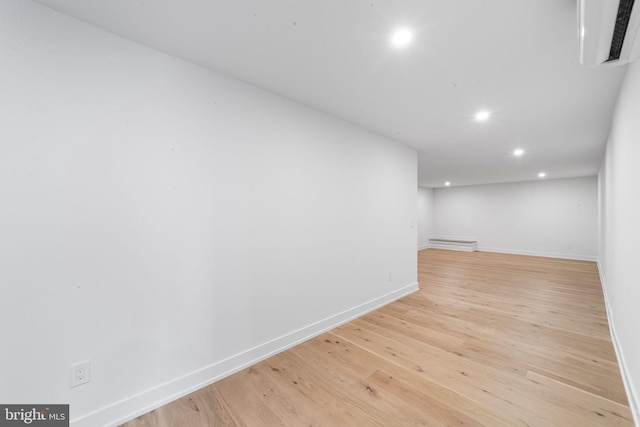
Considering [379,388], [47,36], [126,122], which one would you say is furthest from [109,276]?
[379,388]

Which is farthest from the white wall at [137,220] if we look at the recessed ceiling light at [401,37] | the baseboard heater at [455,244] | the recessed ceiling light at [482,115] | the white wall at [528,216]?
the white wall at [528,216]

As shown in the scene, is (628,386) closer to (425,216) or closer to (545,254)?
(545,254)

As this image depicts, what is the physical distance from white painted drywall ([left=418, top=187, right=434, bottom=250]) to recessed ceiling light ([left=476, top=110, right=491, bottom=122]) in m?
6.20

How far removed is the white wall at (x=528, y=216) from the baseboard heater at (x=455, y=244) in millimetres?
440

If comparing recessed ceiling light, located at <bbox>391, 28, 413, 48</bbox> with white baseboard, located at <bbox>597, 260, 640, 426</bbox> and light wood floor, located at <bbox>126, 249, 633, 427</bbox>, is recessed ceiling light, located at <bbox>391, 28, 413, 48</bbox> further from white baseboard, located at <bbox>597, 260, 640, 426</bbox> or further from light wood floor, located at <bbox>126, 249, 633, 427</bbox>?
white baseboard, located at <bbox>597, 260, 640, 426</bbox>

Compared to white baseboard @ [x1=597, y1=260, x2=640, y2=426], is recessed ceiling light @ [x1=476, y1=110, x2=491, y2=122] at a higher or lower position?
higher

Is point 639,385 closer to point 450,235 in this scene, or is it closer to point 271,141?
point 271,141

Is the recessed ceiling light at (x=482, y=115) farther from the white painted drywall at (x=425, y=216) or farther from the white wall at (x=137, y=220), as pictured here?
the white painted drywall at (x=425, y=216)

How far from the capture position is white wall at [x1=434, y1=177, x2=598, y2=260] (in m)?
6.89

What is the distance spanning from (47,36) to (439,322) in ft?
12.7

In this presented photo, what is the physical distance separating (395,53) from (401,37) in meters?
0.16

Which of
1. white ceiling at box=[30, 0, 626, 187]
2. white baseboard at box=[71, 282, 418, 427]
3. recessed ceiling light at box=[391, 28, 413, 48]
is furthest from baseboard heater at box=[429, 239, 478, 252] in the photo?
recessed ceiling light at box=[391, 28, 413, 48]

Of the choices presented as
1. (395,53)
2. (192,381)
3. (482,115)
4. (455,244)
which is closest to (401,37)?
(395,53)

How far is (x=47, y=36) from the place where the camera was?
4.42ft
